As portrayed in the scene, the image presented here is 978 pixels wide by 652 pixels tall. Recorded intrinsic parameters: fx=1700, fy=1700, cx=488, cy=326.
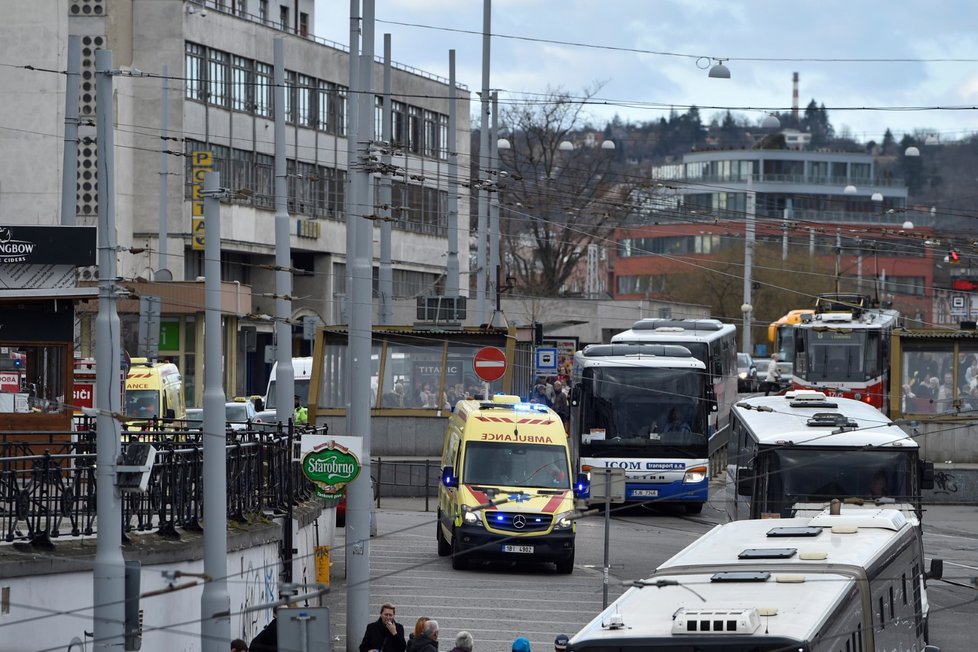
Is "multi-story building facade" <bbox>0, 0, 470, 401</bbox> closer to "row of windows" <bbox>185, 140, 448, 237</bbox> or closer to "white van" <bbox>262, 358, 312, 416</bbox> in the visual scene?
"row of windows" <bbox>185, 140, 448, 237</bbox>

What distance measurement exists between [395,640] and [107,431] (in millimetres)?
A: 4990

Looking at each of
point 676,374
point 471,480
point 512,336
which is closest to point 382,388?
point 512,336

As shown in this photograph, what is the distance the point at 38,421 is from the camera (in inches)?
905

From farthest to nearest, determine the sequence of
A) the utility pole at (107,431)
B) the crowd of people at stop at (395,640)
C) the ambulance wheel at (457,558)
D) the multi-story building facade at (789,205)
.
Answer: the multi-story building facade at (789,205) → the ambulance wheel at (457,558) → the crowd of people at stop at (395,640) → the utility pole at (107,431)

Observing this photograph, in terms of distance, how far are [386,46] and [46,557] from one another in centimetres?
2911

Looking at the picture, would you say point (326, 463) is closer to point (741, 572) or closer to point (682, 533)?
point (741, 572)

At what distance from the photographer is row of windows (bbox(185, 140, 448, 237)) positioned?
5956cm

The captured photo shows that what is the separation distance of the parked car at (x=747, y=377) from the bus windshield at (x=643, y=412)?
1355 inches

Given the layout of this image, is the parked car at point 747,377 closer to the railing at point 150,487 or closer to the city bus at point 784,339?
the city bus at point 784,339

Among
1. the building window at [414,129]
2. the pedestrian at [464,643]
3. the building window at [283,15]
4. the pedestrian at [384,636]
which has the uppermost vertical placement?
the building window at [283,15]

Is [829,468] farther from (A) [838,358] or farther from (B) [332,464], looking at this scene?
(A) [838,358]

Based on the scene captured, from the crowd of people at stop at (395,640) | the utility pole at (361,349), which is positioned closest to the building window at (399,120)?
the utility pole at (361,349)

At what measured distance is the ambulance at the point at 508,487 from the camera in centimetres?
2481

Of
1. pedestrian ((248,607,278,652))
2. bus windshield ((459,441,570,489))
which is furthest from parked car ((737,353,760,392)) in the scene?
pedestrian ((248,607,278,652))
